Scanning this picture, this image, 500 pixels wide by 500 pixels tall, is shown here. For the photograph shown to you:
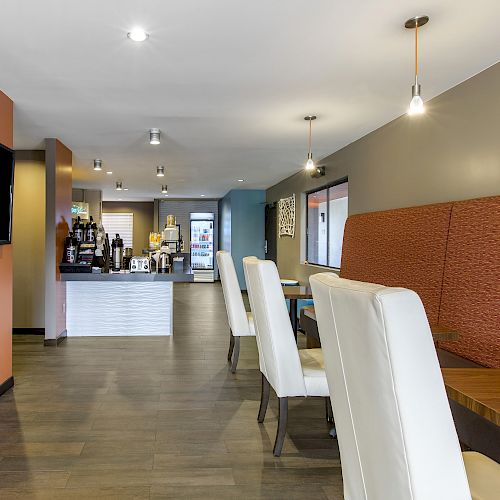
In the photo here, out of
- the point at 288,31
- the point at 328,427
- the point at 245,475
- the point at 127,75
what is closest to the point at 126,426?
the point at 245,475

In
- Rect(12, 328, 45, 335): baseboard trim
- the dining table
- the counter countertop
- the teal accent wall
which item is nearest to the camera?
the dining table

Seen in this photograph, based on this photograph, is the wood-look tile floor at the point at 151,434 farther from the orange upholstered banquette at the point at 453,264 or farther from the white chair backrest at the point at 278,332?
the orange upholstered banquette at the point at 453,264

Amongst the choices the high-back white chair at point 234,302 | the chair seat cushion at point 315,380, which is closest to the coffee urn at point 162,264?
the high-back white chair at point 234,302

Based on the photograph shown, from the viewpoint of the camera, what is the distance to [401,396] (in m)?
1.06

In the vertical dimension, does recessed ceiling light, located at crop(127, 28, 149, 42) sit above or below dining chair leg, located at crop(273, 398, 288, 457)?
above

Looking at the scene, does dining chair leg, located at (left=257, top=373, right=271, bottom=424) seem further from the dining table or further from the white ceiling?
the white ceiling

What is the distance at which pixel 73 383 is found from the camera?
4137mm

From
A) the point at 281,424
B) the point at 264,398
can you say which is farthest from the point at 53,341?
the point at 281,424

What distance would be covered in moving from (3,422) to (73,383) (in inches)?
36.4

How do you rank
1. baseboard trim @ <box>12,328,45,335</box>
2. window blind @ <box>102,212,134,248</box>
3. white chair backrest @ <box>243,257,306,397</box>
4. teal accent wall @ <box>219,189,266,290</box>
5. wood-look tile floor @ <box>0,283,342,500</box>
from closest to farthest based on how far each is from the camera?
1. wood-look tile floor @ <box>0,283,342,500</box>
2. white chair backrest @ <box>243,257,306,397</box>
3. baseboard trim @ <box>12,328,45,335</box>
4. teal accent wall @ <box>219,189,266,290</box>
5. window blind @ <box>102,212,134,248</box>

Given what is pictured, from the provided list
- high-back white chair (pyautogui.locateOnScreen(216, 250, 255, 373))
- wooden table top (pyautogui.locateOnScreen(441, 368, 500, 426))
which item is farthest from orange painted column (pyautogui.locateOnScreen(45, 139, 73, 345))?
wooden table top (pyautogui.locateOnScreen(441, 368, 500, 426))

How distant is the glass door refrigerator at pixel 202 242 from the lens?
1484 centimetres

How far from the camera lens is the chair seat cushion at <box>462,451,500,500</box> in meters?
1.37

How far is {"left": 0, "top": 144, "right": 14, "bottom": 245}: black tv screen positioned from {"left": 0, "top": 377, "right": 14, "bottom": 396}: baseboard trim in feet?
3.65
